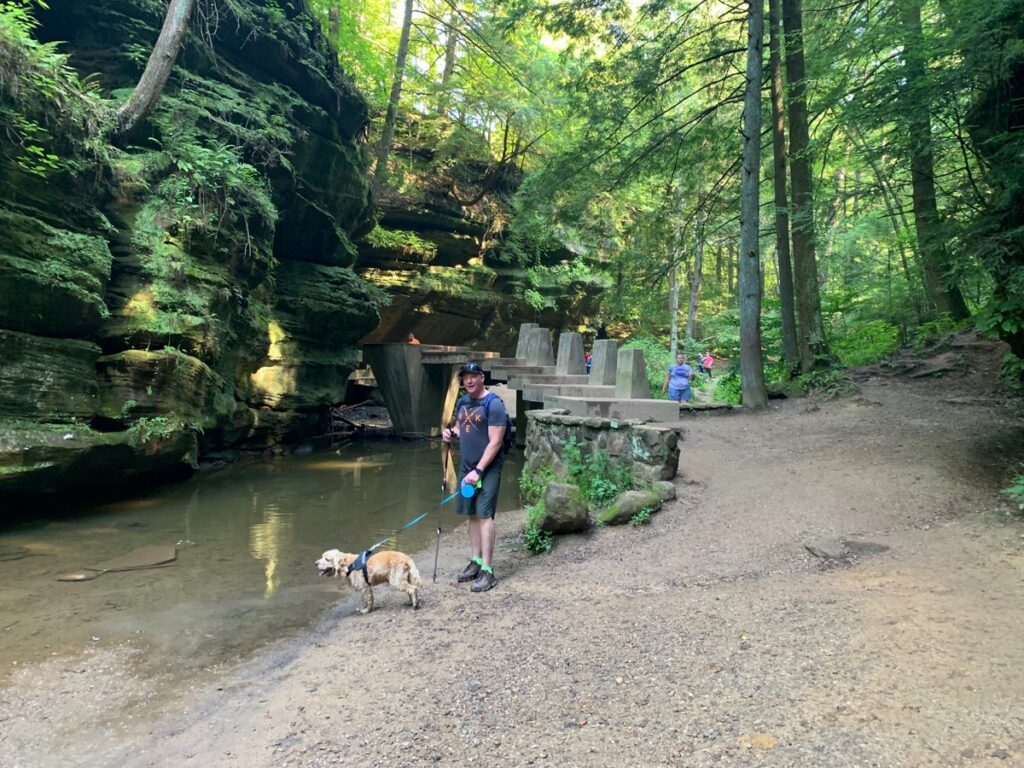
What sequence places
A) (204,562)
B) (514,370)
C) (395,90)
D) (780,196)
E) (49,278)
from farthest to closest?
(395,90)
(780,196)
(514,370)
(49,278)
(204,562)

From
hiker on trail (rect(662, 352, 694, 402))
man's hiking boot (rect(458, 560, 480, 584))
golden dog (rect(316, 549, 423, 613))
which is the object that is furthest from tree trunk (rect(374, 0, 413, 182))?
golden dog (rect(316, 549, 423, 613))

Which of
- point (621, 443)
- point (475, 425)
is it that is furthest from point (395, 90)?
point (475, 425)

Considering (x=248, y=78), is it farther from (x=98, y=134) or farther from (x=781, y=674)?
(x=781, y=674)

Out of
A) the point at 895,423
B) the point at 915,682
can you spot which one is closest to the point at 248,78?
the point at 895,423

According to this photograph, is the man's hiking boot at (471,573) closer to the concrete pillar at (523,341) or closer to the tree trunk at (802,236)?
the concrete pillar at (523,341)

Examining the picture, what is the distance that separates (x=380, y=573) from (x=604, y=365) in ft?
18.8

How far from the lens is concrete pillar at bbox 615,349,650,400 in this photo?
8359 millimetres

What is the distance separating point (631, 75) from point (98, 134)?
1005 cm

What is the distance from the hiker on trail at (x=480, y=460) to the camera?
16.5 ft

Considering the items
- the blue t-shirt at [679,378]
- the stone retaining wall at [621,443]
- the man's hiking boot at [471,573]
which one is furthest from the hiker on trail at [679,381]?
the man's hiking boot at [471,573]

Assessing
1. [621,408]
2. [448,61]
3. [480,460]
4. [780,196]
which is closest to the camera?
[480,460]

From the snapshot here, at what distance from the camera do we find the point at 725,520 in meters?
5.62

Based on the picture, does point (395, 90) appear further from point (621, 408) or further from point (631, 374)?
point (621, 408)

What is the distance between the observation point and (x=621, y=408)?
26.8ft
